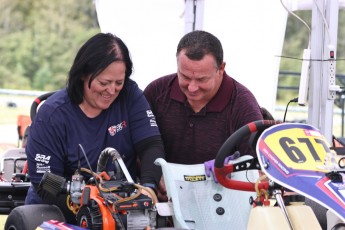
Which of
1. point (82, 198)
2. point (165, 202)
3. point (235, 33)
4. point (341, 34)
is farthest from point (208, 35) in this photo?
point (341, 34)

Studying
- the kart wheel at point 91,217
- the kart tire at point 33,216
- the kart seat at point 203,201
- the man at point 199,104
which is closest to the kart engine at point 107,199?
the kart wheel at point 91,217

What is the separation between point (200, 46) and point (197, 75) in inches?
6.6

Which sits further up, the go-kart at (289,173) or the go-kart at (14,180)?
the go-kart at (289,173)

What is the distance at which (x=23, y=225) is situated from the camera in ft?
14.8

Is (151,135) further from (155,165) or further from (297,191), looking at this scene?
(297,191)

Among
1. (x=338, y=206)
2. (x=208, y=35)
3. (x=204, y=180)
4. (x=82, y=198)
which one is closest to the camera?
(x=338, y=206)

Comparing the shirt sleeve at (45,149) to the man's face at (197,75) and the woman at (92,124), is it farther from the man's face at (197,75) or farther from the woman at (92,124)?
the man's face at (197,75)

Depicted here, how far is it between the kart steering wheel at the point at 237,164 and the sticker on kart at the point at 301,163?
50 millimetres

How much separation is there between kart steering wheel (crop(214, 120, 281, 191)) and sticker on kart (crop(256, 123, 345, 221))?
50mm

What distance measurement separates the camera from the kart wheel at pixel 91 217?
4168 millimetres

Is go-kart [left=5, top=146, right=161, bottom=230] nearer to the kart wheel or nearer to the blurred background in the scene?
the kart wheel

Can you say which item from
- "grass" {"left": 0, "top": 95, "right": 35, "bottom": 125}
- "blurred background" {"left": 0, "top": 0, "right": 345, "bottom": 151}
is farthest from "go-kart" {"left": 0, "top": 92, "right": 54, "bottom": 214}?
"blurred background" {"left": 0, "top": 0, "right": 345, "bottom": 151}

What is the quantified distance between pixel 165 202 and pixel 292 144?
1.00 metres

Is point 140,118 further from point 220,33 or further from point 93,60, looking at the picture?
point 220,33
